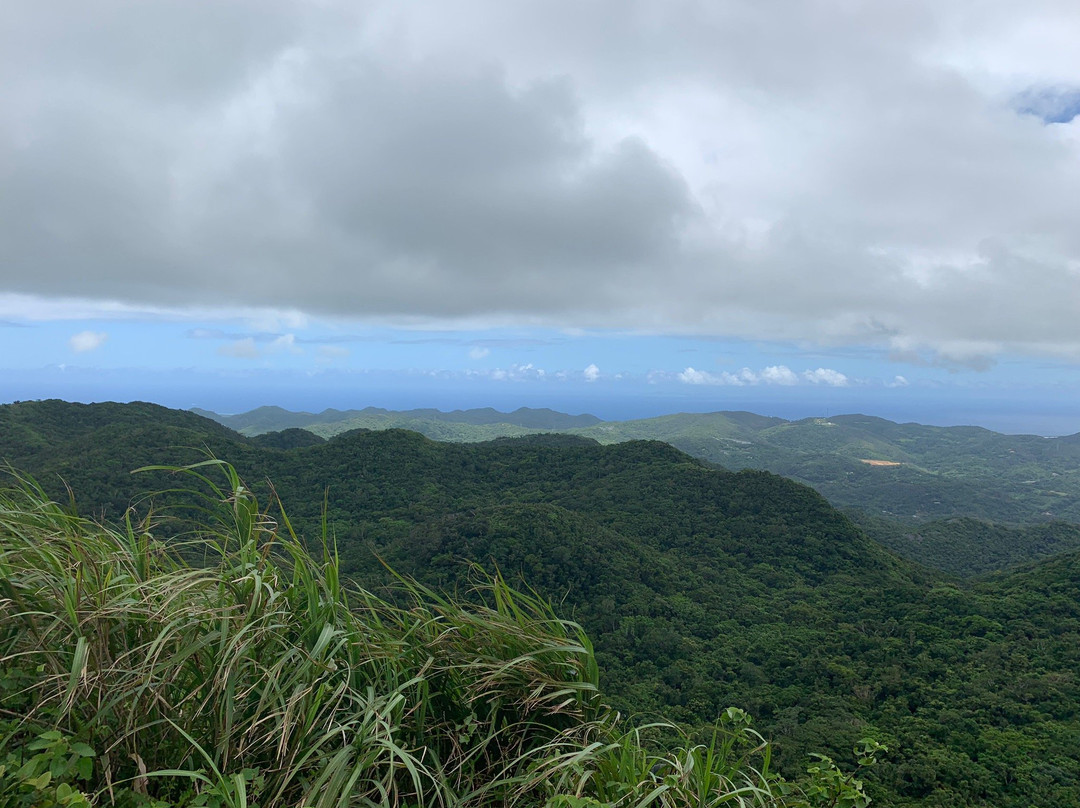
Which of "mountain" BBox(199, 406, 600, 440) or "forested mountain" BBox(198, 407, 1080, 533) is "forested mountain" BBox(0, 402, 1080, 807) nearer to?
"forested mountain" BBox(198, 407, 1080, 533)

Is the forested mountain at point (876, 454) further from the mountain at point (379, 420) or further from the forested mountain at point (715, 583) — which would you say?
the forested mountain at point (715, 583)

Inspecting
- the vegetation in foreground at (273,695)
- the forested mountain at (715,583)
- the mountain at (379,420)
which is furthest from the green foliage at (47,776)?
the mountain at (379,420)

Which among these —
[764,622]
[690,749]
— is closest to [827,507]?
[764,622]

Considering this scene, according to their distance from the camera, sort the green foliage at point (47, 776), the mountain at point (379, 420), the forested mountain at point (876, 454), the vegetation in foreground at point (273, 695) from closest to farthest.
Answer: the green foliage at point (47, 776), the vegetation in foreground at point (273, 695), the forested mountain at point (876, 454), the mountain at point (379, 420)

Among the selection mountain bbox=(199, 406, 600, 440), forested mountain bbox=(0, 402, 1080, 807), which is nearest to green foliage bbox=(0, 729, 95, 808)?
forested mountain bbox=(0, 402, 1080, 807)

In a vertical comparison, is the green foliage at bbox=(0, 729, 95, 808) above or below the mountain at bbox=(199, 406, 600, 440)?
above

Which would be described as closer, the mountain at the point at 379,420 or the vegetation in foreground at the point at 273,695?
the vegetation in foreground at the point at 273,695

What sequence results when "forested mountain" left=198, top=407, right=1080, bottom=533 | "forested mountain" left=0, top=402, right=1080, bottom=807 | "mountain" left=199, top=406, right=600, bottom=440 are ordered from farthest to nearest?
"mountain" left=199, top=406, right=600, bottom=440 < "forested mountain" left=198, top=407, right=1080, bottom=533 < "forested mountain" left=0, top=402, right=1080, bottom=807

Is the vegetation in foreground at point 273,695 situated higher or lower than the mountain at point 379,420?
higher
